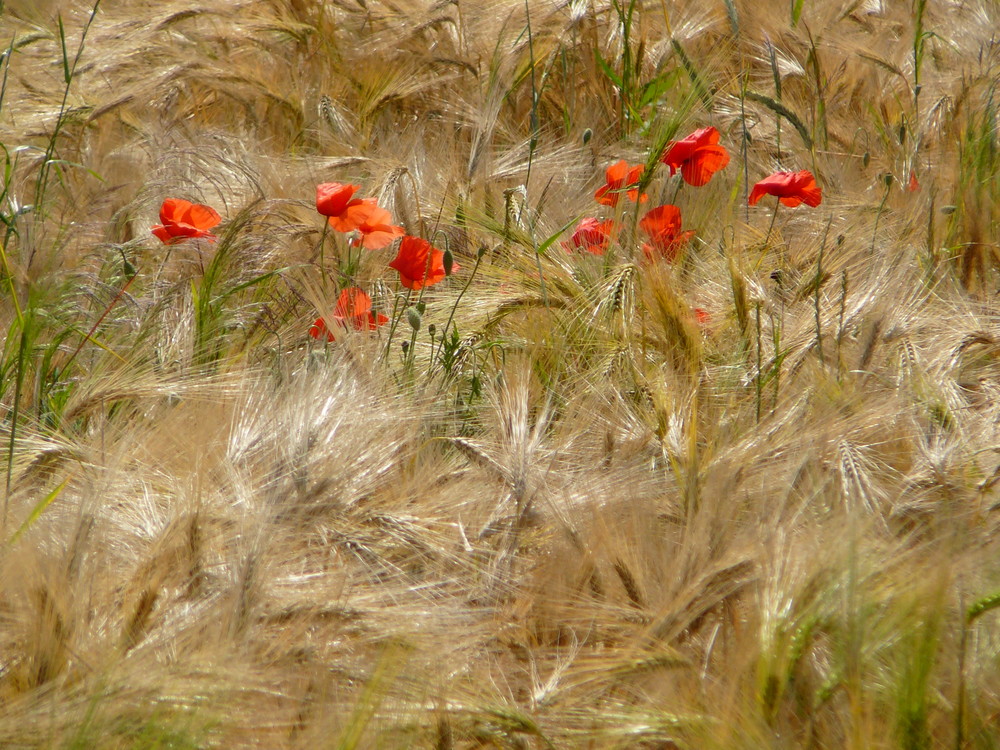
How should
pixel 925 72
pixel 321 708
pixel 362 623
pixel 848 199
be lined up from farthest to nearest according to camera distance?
pixel 925 72
pixel 848 199
pixel 362 623
pixel 321 708

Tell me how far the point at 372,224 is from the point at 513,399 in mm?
545

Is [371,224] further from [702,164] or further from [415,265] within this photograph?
[702,164]

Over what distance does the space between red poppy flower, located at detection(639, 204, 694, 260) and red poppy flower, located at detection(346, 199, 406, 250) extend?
1.49 ft

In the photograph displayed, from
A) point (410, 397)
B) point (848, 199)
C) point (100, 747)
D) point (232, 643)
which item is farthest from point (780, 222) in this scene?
point (100, 747)

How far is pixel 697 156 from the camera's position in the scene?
2008mm

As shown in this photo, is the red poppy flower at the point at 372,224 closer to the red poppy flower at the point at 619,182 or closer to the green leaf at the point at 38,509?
the red poppy flower at the point at 619,182

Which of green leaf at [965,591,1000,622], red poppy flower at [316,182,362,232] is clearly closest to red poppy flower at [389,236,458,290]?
red poppy flower at [316,182,362,232]

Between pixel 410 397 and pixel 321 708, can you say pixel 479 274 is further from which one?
pixel 321 708

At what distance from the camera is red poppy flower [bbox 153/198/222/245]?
6.09 feet

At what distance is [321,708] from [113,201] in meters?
1.63

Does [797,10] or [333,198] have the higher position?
[797,10]

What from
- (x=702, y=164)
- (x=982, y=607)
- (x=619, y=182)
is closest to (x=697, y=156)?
(x=702, y=164)

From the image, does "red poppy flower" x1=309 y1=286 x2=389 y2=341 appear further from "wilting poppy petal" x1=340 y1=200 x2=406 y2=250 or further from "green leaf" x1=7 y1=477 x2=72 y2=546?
"green leaf" x1=7 y1=477 x2=72 y2=546

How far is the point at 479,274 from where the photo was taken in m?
1.96
